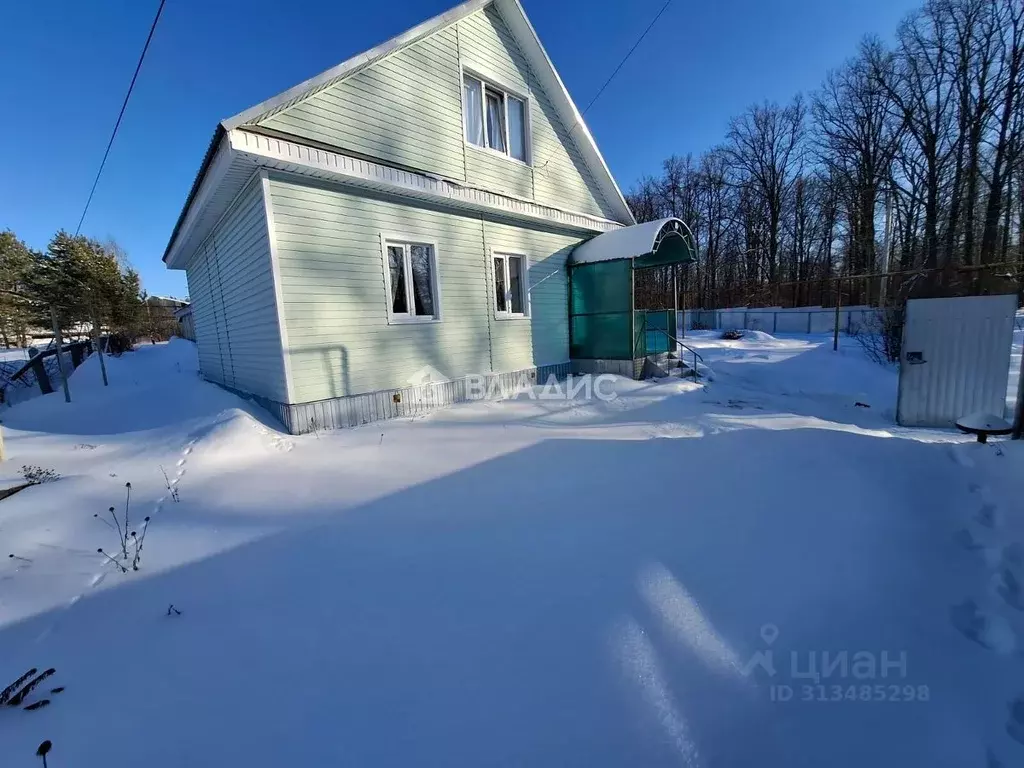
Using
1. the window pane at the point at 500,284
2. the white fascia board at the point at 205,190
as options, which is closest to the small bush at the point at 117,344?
the white fascia board at the point at 205,190

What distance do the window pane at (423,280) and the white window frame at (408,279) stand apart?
0.04 m

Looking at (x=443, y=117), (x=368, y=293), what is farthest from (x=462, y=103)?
(x=368, y=293)

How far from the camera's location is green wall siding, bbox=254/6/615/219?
6.40 m

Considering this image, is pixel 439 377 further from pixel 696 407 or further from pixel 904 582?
pixel 904 582

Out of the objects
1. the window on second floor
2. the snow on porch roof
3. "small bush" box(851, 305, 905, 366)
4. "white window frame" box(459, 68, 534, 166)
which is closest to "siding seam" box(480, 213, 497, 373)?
"white window frame" box(459, 68, 534, 166)

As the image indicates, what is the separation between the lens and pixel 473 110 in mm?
8477

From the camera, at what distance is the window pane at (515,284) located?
9.51 metres

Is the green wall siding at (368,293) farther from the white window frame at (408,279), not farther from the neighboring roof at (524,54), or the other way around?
the neighboring roof at (524,54)

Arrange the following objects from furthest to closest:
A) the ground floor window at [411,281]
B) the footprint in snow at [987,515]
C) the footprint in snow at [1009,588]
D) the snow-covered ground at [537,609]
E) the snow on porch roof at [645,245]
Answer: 1. the snow on porch roof at [645,245]
2. the ground floor window at [411,281]
3. the footprint in snow at [987,515]
4. the footprint in snow at [1009,588]
5. the snow-covered ground at [537,609]

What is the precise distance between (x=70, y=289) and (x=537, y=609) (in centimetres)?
2956

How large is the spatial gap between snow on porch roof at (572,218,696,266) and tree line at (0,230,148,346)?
21.9 m

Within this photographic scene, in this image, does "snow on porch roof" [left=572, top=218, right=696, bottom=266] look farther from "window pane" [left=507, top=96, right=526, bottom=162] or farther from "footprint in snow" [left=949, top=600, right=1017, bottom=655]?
"footprint in snow" [left=949, top=600, right=1017, bottom=655]

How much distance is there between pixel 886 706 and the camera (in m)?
1.81

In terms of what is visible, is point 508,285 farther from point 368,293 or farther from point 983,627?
point 983,627
